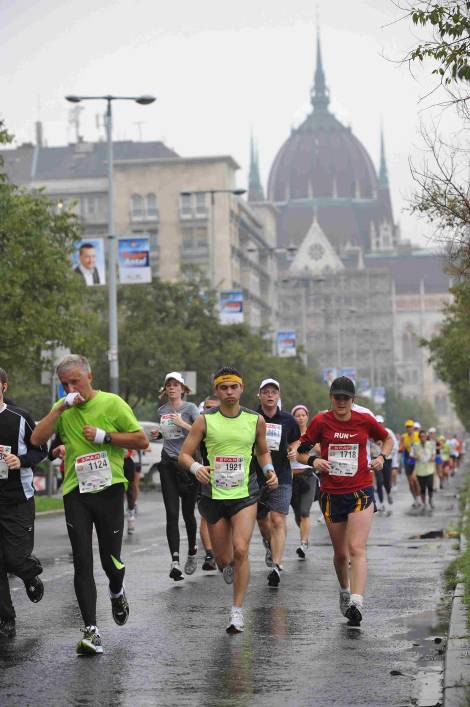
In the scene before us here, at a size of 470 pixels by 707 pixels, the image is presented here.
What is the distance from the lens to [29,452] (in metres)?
10.7

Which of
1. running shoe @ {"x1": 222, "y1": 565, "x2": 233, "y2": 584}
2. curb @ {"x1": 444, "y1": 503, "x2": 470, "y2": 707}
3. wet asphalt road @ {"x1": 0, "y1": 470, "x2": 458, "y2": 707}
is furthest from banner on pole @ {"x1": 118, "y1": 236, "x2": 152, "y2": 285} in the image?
running shoe @ {"x1": 222, "y1": 565, "x2": 233, "y2": 584}

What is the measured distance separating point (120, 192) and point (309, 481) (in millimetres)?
115324

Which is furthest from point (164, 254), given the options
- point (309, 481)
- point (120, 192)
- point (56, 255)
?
point (309, 481)

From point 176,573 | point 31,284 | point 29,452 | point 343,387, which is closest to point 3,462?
point 29,452

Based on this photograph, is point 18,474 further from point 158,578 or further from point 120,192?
point 120,192

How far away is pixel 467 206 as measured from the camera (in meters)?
11.8

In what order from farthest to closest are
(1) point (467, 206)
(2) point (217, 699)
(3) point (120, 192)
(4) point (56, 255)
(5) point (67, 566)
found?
(3) point (120, 192) → (4) point (56, 255) → (5) point (67, 566) → (1) point (467, 206) → (2) point (217, 699)

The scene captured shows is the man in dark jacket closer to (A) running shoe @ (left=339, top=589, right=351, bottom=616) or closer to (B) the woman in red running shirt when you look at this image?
(B) the woman in red running shirt

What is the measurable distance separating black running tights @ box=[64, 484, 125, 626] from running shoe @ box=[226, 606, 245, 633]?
0.95 metres

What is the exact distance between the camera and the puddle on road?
8.43 m

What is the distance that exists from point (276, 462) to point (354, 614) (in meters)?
3.73

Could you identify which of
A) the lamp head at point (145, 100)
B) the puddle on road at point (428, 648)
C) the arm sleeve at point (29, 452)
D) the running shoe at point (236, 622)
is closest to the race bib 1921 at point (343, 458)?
the puddle on road at point (428, 648)

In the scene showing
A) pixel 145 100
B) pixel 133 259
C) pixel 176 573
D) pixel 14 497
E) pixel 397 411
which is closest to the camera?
pixel 14 497

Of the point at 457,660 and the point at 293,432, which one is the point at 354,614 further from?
the point at 293,432
